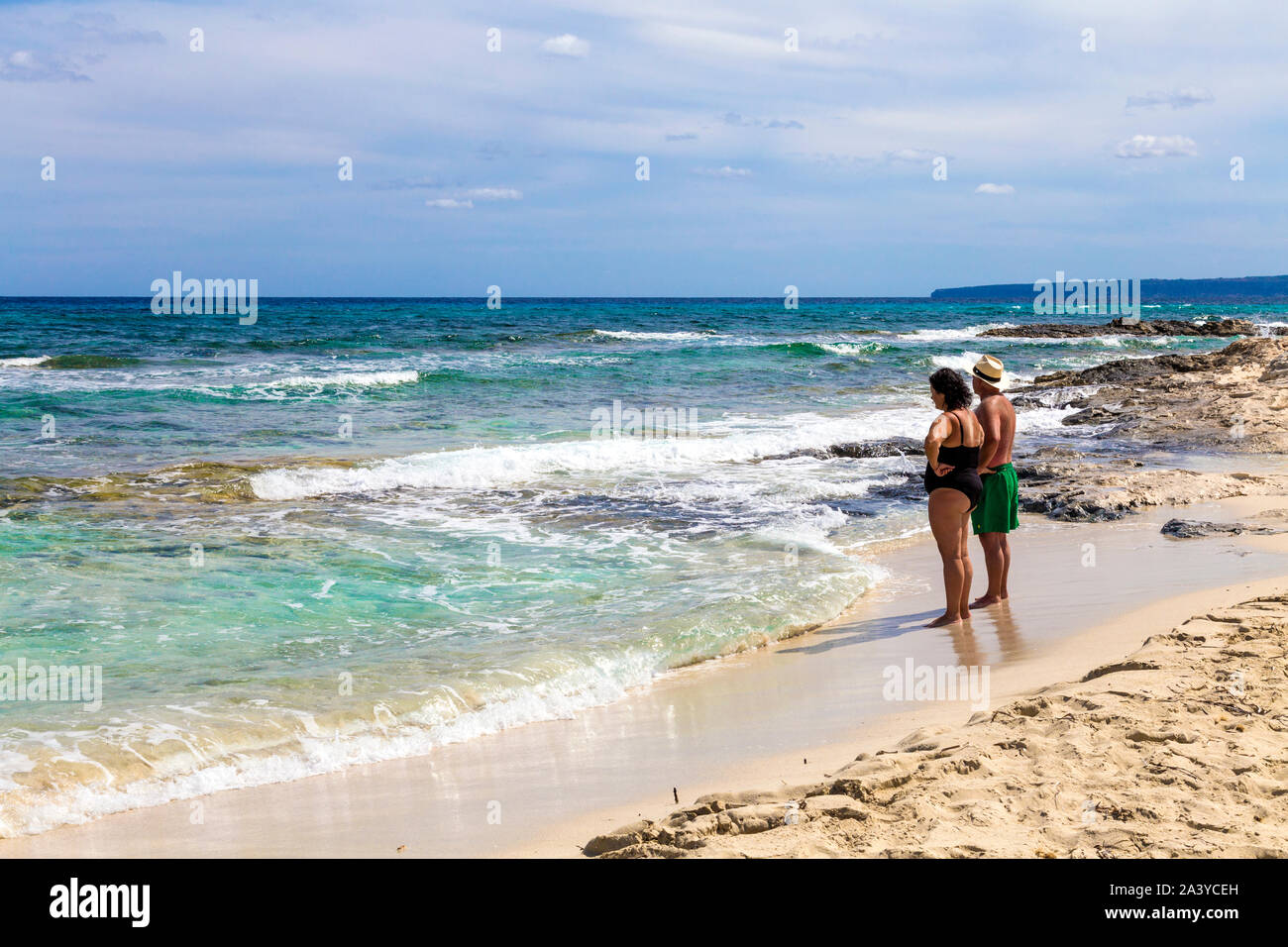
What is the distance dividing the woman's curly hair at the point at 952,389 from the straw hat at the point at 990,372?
1.50 ft

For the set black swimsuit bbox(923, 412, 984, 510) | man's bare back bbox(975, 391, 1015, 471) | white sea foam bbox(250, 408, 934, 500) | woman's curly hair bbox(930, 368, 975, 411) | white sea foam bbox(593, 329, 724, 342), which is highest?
white sea foam bbox(593, 329, 724, 342)

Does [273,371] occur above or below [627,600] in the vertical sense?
above

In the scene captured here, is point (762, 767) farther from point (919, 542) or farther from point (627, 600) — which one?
point (919, 542)

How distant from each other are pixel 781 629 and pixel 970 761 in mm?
2602

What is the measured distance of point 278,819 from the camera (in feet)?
12.6

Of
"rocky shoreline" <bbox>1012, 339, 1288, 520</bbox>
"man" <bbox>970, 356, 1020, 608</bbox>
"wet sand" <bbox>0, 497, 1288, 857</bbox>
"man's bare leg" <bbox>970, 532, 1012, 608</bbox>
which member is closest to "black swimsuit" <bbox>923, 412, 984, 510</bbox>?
"man" <bbox>970, 356, 1020, 608</bbox>

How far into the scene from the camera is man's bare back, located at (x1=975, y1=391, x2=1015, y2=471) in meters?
6.54

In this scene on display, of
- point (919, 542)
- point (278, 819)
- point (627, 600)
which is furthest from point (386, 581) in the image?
point (919, 542)

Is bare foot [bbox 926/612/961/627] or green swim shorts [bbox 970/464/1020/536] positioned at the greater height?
green swim shorts [bbox 970/464/1020/536]

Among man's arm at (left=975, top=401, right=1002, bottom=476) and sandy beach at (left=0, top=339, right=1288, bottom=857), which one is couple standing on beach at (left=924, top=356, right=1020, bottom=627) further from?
sandy beach at (left=0, top=339, right=1288, bottom=857)

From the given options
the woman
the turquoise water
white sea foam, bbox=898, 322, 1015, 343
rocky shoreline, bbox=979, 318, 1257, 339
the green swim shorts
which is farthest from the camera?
white sea foam, bbox=898, 322, 1015, 343

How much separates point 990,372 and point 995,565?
4.28 ft

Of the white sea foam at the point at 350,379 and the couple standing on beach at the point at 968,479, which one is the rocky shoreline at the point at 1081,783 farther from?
the white sea foam at the point at 350,379

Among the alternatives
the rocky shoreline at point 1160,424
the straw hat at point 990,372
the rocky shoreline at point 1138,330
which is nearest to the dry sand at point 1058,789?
the straw hat at point 990,372
